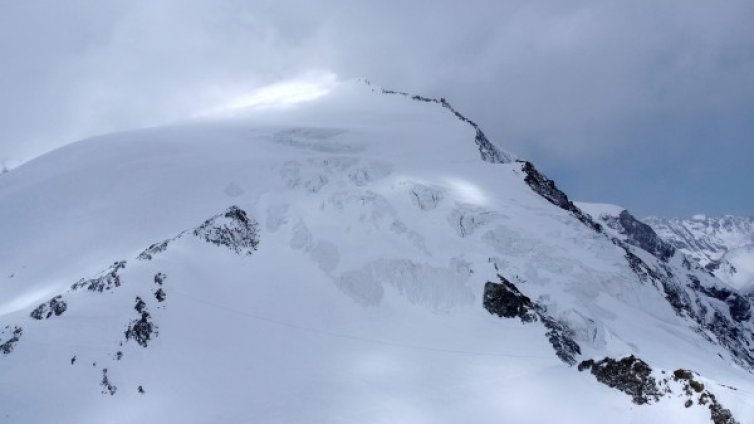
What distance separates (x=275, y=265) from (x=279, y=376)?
42.1 feet

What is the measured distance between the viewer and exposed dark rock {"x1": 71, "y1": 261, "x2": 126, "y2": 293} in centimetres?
4378

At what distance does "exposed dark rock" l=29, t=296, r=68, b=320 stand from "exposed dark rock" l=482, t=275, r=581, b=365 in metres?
32.0

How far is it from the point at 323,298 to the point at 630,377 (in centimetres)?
2416

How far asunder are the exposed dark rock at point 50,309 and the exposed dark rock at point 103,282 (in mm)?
2066

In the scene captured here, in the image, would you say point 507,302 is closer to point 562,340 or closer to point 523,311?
point 523,311

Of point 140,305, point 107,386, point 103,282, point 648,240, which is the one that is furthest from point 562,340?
point 648,240

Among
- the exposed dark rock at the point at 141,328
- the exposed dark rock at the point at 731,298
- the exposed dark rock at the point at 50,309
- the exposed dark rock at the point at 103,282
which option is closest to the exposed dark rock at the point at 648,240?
the exposed dark rock at the point at 731,298

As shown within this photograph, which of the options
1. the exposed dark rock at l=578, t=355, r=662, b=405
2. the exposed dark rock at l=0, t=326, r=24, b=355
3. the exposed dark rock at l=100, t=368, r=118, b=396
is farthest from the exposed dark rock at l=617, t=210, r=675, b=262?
the exposed dark rock at l=0, t=326, r=24, b=355

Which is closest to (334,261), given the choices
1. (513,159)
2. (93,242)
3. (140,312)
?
(140,312)

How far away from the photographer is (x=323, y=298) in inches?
1966

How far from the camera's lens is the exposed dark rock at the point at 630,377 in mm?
40344

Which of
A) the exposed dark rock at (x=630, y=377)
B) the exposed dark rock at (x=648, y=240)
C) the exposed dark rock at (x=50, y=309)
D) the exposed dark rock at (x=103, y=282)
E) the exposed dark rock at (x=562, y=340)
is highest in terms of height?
the exposed dark rock at (x=648, y=240)

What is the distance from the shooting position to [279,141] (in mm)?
77375

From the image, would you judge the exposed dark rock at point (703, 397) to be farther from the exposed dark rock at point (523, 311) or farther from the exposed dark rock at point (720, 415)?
the exposed dark rock at point (523, 311)
